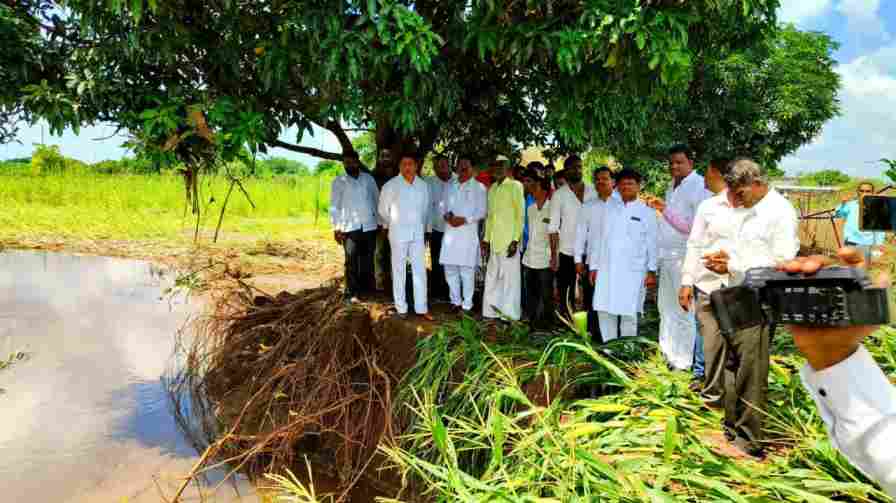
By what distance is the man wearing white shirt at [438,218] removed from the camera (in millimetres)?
6406

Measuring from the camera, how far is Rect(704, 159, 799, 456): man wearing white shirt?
2.88 metres

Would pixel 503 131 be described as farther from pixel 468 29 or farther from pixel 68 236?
pixel 68 236

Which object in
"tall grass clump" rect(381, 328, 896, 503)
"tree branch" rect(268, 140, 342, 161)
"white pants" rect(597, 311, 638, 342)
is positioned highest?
"tree branch" rect(268, 140, 342, 161)

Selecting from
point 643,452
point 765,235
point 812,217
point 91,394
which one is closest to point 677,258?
point 765,235

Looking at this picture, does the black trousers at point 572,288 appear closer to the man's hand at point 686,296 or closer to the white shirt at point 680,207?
the white shirt at point 680,207

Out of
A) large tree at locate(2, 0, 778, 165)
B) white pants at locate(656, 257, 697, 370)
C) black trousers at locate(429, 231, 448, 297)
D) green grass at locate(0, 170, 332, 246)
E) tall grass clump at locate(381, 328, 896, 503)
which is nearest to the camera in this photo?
tall grass clump at locate(381, 328, 896, 503)

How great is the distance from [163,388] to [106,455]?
1453 millimetres

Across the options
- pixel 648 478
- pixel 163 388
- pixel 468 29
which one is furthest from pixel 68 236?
pixel 648 478

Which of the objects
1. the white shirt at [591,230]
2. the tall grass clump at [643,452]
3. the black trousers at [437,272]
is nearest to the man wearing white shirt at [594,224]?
the white shirt at [591,230]

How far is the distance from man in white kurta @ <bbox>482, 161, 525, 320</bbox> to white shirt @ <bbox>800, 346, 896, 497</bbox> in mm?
4488

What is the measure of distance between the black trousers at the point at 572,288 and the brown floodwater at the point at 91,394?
2.97 meters

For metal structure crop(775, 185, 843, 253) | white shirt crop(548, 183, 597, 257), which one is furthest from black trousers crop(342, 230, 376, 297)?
metal structure crop(775, 185, 843, 253)

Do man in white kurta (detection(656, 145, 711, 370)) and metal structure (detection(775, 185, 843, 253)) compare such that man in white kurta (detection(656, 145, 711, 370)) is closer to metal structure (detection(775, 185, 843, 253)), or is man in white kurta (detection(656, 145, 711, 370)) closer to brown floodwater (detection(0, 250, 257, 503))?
brown floodwater (detection(0, 250, 257, 503))

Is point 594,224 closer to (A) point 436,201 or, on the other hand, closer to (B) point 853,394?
(A) point 436,201
